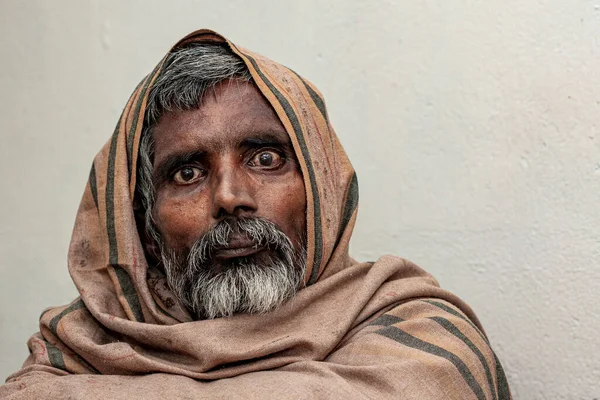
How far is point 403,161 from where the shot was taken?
3.20 metres

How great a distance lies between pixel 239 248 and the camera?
2.41 meters

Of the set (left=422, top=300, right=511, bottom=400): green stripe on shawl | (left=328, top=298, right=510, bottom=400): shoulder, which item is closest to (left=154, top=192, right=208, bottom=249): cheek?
(left=328, top=298, right=510, bottom=400): shoulder

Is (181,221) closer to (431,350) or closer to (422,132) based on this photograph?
(431,350)

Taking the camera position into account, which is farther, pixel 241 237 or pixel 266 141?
pixel 266 141

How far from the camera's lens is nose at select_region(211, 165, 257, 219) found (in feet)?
7.82

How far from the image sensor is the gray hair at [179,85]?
2.57 meters

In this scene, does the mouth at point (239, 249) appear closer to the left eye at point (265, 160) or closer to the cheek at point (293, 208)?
the cheek at point (293, 208)

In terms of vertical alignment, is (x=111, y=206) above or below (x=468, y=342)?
above

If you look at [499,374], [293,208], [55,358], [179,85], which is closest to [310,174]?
[293,208]

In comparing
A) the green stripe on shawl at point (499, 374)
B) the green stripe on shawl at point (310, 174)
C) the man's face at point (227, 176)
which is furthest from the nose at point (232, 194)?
the green stripe on shawl at point (499, 374)

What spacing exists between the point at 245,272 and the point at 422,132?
3.39 feet

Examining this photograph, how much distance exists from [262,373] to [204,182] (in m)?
0.60

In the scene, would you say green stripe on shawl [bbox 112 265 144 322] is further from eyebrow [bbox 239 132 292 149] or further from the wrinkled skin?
eyebrow [bbox 239 132 292 149]

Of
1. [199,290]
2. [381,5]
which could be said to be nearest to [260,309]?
[199,290]
